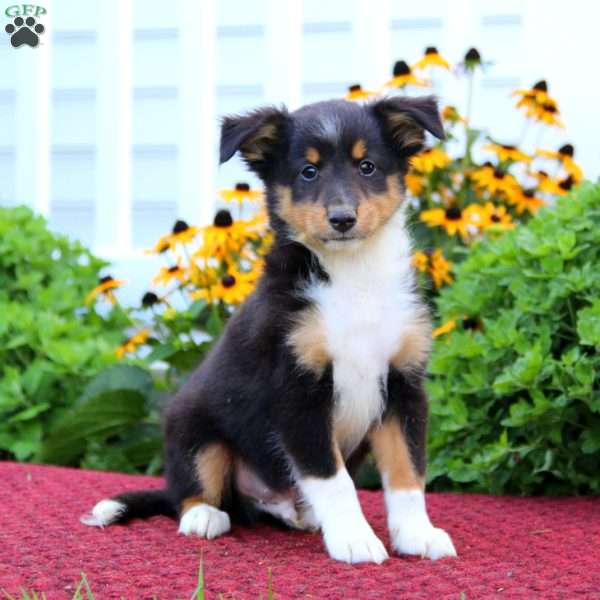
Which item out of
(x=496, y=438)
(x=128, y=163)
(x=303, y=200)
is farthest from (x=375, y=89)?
(x=303, y=200)

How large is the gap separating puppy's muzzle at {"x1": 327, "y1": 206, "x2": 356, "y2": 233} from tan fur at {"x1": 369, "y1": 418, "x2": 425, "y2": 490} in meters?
0.64

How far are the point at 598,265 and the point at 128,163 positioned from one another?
147 inches

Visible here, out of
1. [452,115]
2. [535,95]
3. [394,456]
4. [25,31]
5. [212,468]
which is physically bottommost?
[212,468]

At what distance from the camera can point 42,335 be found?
5.86 meters

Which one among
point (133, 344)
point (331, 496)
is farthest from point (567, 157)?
point (331, 496)

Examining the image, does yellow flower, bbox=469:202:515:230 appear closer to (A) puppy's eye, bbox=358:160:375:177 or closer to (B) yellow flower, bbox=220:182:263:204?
(B) yellow flower, bbox=220:182:263:204

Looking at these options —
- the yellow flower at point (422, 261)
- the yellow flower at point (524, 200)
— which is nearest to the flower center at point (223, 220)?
the yellow flower at point (422, 261)

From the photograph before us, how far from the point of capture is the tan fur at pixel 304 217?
354cm

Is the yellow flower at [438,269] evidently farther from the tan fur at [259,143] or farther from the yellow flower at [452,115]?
the tan fur at [259,143]

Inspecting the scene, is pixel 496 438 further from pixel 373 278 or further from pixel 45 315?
pixel 45 315

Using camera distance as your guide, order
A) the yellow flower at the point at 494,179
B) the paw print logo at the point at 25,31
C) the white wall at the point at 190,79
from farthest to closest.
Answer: the paw print logo at the point at 25,31 → the white wall at the point at 190,79 → the yellow flower at the point at 494,179

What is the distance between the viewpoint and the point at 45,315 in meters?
5.98

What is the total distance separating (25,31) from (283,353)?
4.52 metres

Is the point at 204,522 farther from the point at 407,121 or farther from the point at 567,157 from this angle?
the point at 567,157
